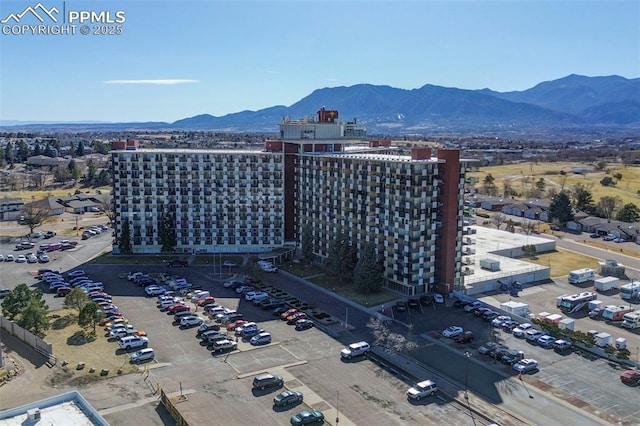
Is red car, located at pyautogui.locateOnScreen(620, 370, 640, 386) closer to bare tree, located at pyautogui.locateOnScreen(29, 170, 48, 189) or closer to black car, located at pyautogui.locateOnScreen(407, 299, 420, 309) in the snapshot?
black car, located at pyautogui.locateOnScreen(407, 299, 420, 309)

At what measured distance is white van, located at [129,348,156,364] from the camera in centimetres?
5325

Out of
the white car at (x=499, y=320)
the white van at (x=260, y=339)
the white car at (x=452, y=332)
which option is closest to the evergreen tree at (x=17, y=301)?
the white van at (x=260, y=339)

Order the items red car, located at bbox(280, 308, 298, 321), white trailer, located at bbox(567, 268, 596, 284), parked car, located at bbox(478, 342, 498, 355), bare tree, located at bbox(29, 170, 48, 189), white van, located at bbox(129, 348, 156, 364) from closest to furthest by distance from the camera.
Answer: white van, located at bbox(129, 348, 156, 364) → parked car, located at bbox(478, 342, 498, 355) → red car, located at bbox(280, 308, 298, 321) → white trailer, located at bbox(567, 268, 596, 284) → bare tree, located at bbox(29, 170, 48, 189)

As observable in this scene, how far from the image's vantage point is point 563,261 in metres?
96.0

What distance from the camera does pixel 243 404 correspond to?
A: 151ft

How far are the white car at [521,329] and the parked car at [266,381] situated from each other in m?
28.2

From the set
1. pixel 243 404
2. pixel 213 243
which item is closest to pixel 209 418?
pixel 243 404

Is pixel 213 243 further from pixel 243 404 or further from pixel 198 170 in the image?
pixel 243 404

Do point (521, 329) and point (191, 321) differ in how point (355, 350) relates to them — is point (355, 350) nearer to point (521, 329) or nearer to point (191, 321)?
point (191, 321)

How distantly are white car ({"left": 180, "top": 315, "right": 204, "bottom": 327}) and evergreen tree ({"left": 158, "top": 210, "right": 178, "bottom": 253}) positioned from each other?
101ft

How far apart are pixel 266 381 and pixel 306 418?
22.6 feet

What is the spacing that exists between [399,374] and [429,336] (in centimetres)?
1024

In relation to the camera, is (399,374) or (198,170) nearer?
(399,374)

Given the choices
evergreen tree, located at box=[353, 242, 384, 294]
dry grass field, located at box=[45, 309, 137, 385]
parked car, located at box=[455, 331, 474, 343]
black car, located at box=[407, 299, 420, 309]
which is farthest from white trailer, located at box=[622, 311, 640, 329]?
dry grass field, located at box=[45, 309, 137, 385]
